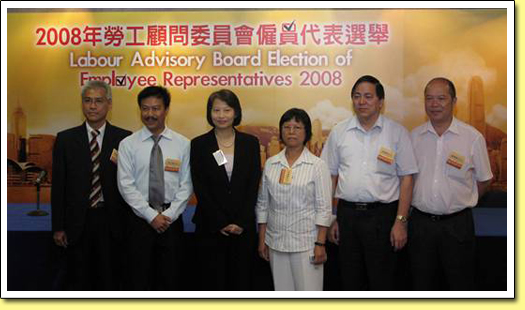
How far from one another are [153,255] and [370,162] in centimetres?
170

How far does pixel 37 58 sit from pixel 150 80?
0.89 metres

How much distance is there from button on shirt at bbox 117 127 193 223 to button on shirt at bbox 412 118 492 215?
168cm

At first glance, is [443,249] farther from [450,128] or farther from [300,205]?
[300,205]

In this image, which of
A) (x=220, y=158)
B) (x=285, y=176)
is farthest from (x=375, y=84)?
(x=220, y=158)

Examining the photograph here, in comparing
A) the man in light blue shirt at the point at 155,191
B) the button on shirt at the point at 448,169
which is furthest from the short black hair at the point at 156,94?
the button on shirt at the point at 448,169

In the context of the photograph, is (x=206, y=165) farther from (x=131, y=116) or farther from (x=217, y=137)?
(x=131, y=116)

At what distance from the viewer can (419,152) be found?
13.3ft

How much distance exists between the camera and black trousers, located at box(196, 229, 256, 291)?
3.96 metres

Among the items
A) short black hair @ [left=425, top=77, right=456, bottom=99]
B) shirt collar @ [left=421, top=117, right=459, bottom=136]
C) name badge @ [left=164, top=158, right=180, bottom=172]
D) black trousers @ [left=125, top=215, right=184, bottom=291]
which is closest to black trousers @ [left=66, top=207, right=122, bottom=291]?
black trousers @ [left=125, top=215, right=184, bottom=291]

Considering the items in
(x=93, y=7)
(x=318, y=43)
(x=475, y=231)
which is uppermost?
(x=93, y=7)

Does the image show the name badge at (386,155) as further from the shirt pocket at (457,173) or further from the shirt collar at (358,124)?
the shirt pocket at (457,173)

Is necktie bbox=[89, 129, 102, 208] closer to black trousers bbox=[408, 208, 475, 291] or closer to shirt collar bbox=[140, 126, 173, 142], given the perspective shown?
shirt collar bbox=[140, 126, 173, 142]

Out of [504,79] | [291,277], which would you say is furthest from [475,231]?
[291,277]

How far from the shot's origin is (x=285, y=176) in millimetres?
3883
